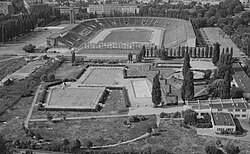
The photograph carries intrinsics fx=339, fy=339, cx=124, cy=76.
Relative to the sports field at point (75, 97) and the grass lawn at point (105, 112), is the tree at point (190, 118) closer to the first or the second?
the grass lawn at point (105, 112)

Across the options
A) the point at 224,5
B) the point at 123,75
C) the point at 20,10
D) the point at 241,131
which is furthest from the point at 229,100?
the point at 20,10

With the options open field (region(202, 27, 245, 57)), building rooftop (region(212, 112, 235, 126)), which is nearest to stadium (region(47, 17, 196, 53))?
open field (region(202, 27, 245, 57))

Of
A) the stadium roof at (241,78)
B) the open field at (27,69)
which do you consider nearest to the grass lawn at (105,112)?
the open field at (27,69)

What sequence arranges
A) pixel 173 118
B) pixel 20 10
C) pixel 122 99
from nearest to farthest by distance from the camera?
pixel 173 118 → pixel 122 99 → pixel 20 10

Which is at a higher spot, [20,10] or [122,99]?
[20,10]

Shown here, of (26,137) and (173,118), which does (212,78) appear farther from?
(26,137)

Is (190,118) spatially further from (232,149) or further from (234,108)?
(232,149)

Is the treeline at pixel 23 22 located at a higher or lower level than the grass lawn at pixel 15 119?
higher

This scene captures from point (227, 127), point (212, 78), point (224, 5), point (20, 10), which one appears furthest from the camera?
point (20, 10)
